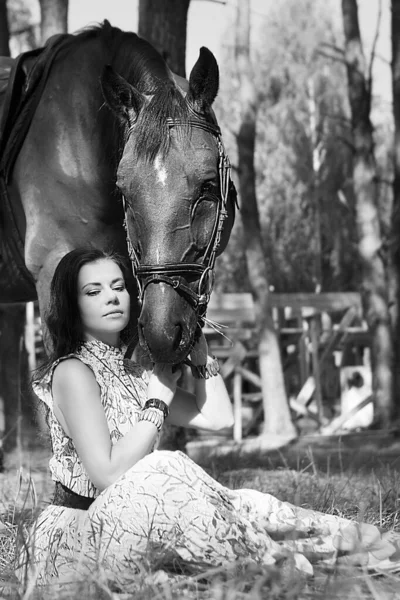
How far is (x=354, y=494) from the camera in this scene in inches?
169

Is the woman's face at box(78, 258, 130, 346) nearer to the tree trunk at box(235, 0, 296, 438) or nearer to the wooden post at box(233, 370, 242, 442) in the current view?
the tree trunk at box(235, 0, 296, 438)

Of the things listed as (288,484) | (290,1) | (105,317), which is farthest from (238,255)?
(105,317)

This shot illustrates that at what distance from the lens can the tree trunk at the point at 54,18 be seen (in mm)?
8062

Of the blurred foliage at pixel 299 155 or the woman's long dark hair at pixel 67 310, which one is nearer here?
the woman's long dark hair at pixel 67 310

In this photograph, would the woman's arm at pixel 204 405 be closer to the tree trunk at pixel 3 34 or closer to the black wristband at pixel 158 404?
the black wristband at pixel 158 404

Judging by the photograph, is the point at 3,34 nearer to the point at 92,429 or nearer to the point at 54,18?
the point at 54,18

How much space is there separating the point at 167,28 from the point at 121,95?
2749 mm

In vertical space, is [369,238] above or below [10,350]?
above

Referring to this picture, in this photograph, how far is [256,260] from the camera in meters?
11.2

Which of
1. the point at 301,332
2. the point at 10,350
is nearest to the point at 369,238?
the point at 301,332

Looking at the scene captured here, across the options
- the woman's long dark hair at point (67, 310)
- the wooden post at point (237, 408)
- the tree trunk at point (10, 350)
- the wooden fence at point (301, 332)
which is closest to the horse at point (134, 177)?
the woman's long dark hair at point (67, 310)

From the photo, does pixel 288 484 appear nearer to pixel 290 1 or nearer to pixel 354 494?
pixel 354 494

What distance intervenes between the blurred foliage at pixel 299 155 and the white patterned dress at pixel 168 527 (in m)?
22.5

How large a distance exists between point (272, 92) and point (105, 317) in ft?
A: 85.0
